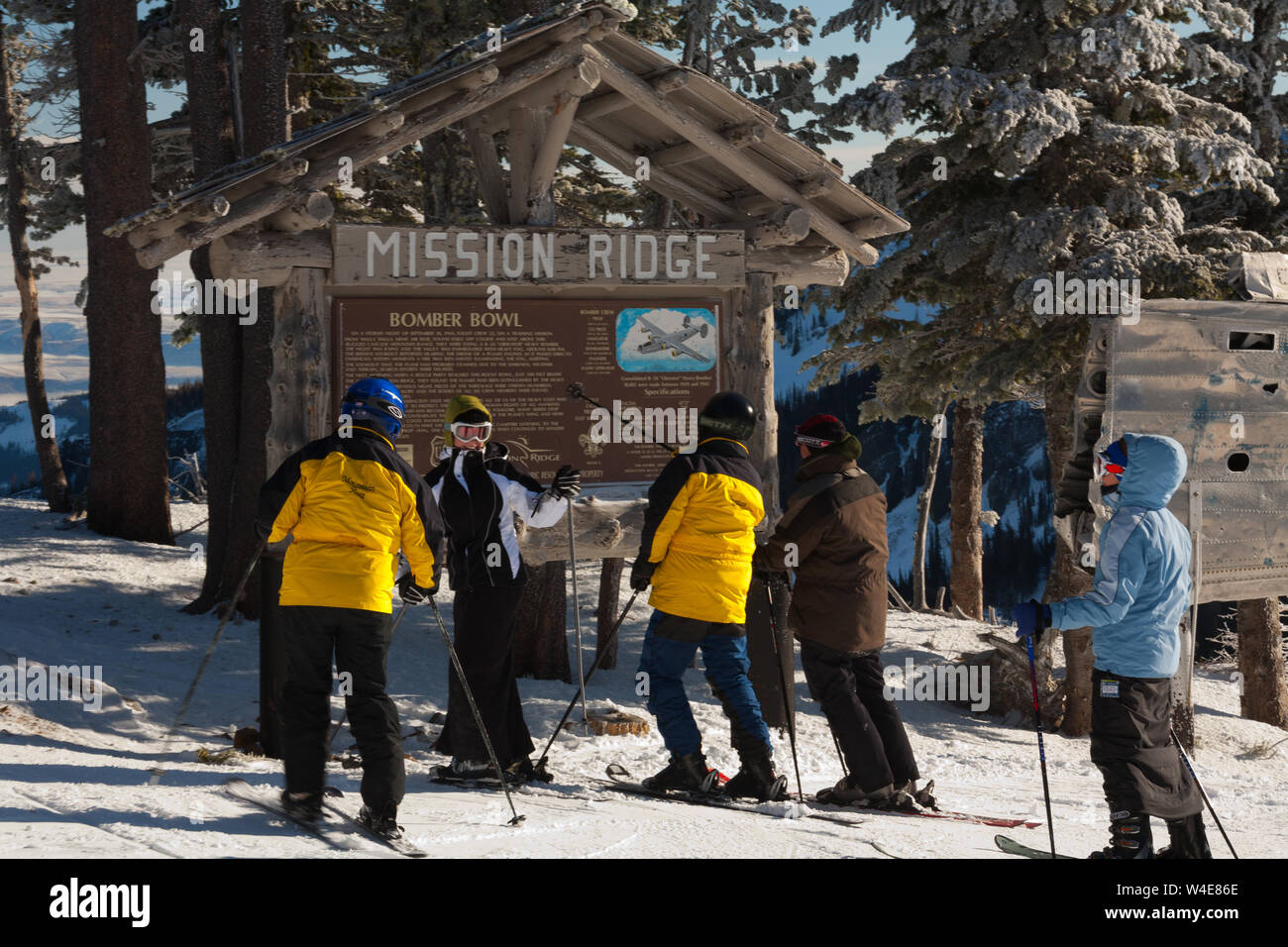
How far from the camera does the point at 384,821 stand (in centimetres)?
562

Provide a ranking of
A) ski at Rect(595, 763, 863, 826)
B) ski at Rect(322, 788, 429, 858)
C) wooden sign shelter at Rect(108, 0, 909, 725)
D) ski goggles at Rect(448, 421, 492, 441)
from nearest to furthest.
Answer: ski at Rect(322, 788, 429, 858) → ski at Rect(595, 763, 863, 826) → ski goggles at Rect(448, 421, 492, 441) → wooden sign shelter at Rect(108, 0, 909, 725)

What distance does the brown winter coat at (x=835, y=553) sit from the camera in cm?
715

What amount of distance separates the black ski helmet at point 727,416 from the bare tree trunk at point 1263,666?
10186 mm

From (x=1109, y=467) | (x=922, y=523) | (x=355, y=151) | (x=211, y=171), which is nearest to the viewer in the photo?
(x=1109, y=467)

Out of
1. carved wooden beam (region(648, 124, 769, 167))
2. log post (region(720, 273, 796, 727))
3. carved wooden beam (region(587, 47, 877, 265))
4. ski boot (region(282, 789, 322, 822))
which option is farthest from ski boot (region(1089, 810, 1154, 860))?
carved wooden beam (region(648, 124, 769, 167))

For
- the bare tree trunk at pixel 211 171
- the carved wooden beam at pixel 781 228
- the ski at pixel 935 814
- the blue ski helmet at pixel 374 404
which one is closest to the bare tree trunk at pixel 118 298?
the bare tree trunk at pixel 211 171

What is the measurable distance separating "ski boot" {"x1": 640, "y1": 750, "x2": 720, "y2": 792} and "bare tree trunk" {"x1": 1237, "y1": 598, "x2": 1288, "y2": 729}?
10.2 m

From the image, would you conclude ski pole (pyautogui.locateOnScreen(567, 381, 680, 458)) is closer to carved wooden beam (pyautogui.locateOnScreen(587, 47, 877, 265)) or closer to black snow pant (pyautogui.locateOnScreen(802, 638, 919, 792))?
black snow pant (pyautogui.locateOnScreen(802, 638, 919, 792))

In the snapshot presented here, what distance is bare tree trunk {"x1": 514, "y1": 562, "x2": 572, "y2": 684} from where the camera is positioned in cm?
1223

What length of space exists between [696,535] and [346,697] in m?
2.12

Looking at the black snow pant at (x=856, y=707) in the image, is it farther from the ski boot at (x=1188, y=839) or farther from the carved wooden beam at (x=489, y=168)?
the carved wooden beam at (x=489, y=168)

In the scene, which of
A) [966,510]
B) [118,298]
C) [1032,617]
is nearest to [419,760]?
[1032,617]

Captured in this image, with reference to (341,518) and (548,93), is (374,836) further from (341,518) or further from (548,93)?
(548,93)

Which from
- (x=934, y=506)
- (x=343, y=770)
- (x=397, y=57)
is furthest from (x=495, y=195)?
(x=934, y=506)
